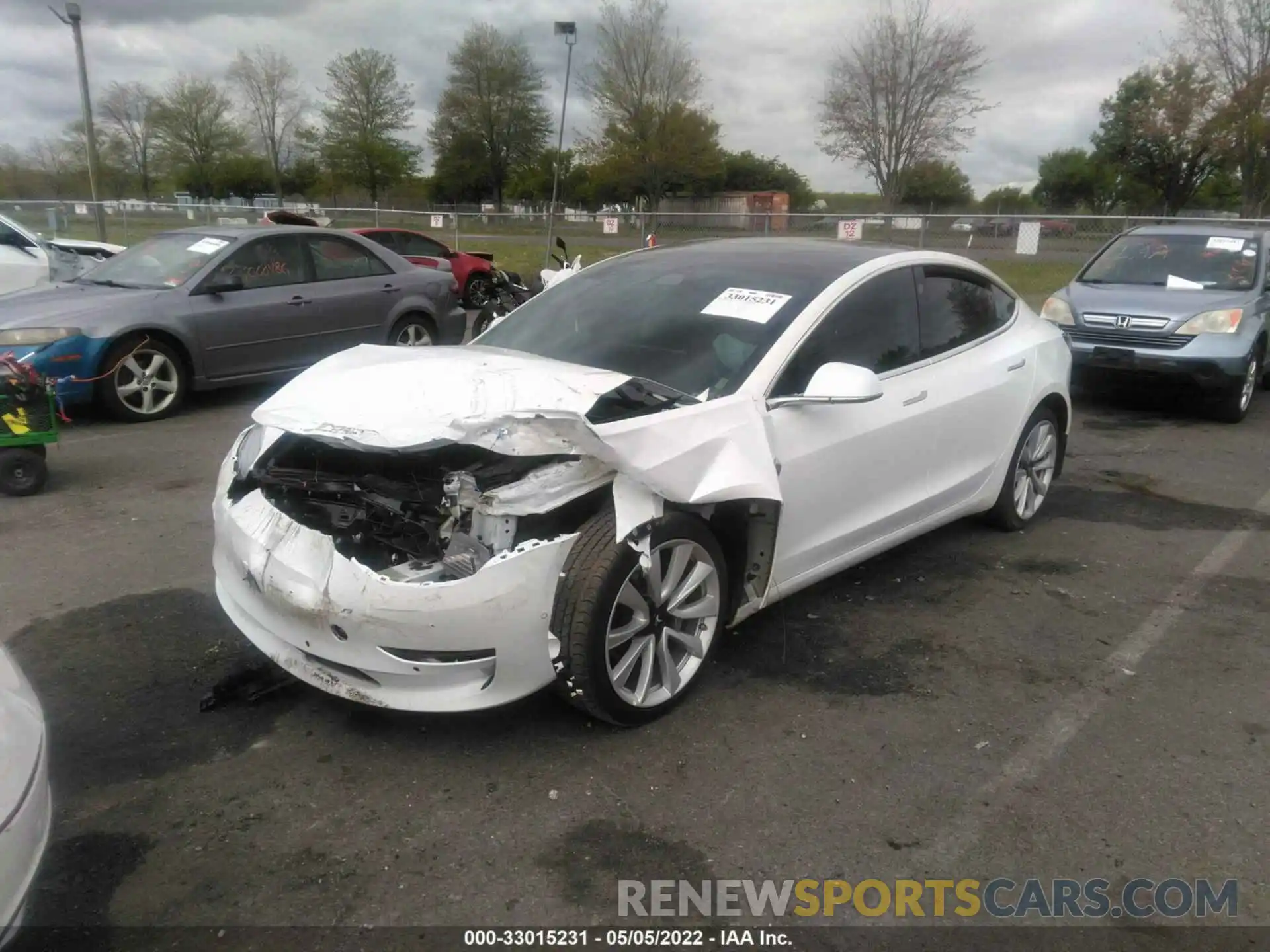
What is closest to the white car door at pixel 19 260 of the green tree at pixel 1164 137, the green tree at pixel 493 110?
the green tree at pixel 1164 137

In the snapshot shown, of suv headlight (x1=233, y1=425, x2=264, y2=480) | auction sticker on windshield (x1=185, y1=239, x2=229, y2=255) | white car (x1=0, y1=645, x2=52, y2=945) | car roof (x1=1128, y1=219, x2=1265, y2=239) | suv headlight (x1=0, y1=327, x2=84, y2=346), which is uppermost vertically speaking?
car roof (x1=1128, y1=219, x2=1265, y2=239)

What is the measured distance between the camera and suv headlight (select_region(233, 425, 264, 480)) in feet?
11.3

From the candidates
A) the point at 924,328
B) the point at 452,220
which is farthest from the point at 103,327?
the point at 452,220

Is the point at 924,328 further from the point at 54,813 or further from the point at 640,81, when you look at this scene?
the point at 640,81

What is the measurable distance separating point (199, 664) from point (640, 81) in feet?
142

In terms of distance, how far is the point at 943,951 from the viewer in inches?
92.0

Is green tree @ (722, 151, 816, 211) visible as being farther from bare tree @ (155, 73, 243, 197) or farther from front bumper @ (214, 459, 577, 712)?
front bumper @ (214, 459, 577, 712)

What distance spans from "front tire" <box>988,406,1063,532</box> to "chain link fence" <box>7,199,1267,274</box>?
7194 millimetres

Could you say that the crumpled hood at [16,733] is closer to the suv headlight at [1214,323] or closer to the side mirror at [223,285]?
the side mirror at [223,285]

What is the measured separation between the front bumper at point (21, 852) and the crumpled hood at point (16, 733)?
3 cm

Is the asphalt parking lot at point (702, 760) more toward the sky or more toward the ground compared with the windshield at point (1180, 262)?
more toward the ground

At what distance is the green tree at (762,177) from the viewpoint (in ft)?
197

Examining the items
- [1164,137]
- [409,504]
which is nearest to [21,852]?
[409,504]

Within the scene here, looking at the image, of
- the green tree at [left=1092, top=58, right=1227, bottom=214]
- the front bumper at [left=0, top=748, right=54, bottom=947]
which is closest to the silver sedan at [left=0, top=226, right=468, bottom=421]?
the front bumper at [left=0, top=748, right=54, bottom=947]
